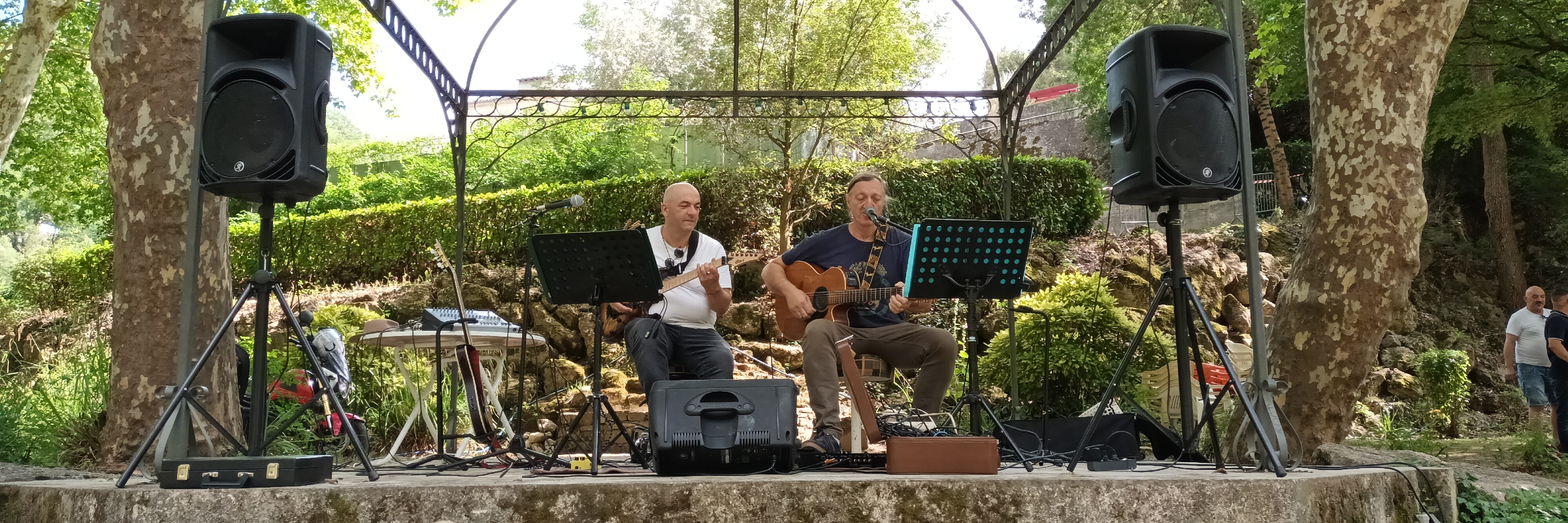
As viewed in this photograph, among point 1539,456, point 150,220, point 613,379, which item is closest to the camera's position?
point 150,220

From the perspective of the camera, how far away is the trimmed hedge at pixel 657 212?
11766 mm

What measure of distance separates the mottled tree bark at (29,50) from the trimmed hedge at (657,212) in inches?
117

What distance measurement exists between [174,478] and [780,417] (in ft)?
5.71

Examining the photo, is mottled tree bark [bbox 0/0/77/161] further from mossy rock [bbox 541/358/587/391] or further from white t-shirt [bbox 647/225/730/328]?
white t-shirt [bbox 647/225/730/328]

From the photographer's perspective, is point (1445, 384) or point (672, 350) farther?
point (1445, 384)

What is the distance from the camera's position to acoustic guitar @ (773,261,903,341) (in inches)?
178

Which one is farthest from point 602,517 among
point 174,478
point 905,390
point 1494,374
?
point 1494,374

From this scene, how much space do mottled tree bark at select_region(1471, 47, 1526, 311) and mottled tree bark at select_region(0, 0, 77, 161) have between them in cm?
1712

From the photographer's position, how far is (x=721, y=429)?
10.5 ft

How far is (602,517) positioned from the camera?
2740 millimetres

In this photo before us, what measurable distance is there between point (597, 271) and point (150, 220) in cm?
228

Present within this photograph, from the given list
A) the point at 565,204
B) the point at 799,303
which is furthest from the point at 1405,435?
the point at 565,204

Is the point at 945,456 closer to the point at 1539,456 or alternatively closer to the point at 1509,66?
the point at 1539,456

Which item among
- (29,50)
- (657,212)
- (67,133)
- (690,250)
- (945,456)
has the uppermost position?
(29,50)
